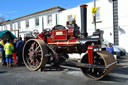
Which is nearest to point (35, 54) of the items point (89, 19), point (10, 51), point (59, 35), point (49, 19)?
point (59, 35)

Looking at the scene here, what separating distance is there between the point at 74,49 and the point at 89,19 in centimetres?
1283

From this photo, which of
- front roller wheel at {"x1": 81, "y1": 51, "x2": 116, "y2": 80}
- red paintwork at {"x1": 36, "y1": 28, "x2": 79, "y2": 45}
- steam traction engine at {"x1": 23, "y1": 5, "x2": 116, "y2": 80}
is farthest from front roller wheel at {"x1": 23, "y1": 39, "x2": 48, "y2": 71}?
front roller wheel at {"x1": 81, "y1": 51, "x2": 116, "y2": 80}

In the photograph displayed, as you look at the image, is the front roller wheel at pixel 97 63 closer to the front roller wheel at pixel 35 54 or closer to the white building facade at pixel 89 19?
the front roller wheel at pixel 35 54

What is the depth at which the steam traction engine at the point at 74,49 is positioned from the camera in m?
4.84

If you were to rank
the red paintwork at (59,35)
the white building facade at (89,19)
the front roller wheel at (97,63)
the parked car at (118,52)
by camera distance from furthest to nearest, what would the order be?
the white building facade at (89,19), the parked car at (118,52), the red paintwork at (59,35), the front roller wheel at (97,63)

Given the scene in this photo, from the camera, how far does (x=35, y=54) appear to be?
6.30 meters

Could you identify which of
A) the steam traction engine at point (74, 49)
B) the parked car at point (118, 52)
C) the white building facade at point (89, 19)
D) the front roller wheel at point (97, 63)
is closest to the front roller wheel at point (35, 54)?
the steam traction engine at point (74, 49)

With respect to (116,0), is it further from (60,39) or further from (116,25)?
(60,39)

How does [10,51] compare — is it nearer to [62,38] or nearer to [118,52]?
[62,38]

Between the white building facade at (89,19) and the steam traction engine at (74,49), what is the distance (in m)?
2.68

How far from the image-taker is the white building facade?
15.0 metres

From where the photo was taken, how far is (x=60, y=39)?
591cm

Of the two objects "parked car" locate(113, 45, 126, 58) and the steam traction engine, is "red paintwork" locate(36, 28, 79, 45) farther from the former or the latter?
"parked car" locate(113, 45, 126, 58)

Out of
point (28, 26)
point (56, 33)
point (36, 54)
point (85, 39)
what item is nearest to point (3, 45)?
point (36, 54)
